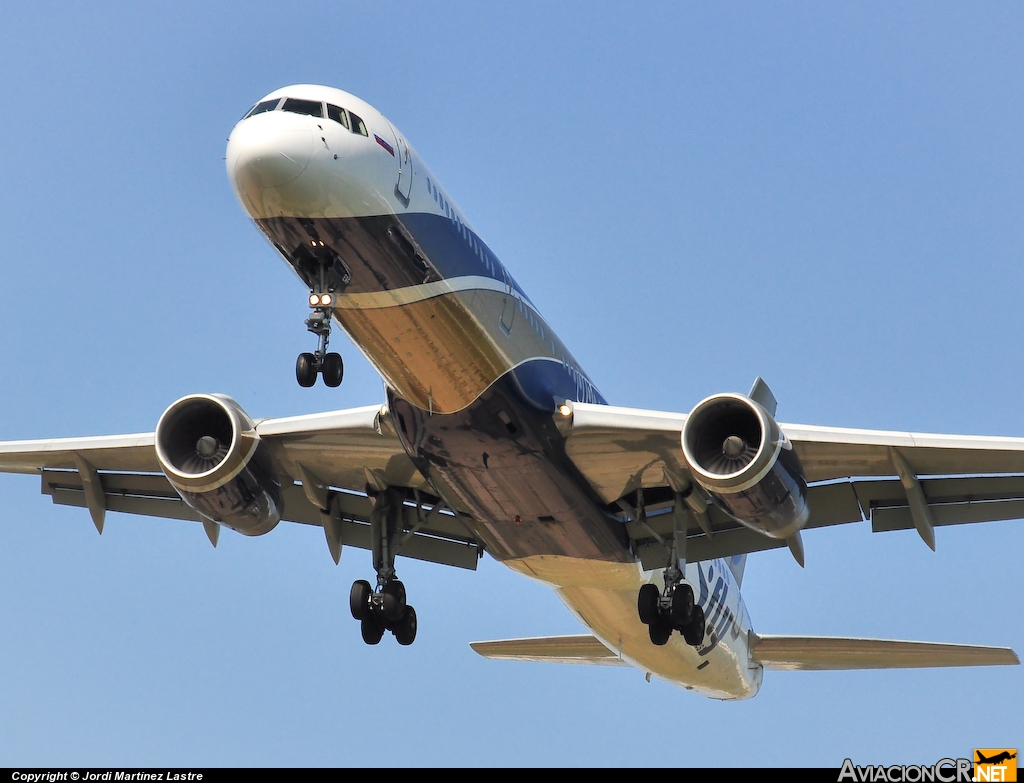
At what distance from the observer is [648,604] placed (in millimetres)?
22484

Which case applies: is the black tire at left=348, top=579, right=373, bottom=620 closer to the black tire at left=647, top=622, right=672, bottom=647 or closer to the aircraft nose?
the black tire at left=647, top=622, right=672, bottom=647

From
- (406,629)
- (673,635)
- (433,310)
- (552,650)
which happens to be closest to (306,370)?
(433,310)

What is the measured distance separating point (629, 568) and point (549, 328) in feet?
15.0

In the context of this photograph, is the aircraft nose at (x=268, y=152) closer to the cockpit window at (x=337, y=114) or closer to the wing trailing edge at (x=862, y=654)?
the cockpit window at (x=337, y=114)

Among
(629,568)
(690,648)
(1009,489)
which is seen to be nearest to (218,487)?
(629,568)

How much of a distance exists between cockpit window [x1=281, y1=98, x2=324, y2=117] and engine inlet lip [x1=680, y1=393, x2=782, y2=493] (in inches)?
256

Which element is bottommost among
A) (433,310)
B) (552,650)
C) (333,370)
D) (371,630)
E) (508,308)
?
(371,630)

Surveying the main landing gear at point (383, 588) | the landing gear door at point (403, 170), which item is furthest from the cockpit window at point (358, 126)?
the main landing gear at point (383, 588)

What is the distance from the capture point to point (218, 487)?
2062cm

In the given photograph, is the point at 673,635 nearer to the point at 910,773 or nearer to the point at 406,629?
the point at 406,629

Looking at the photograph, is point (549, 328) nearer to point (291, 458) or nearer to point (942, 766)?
point (291, 458)

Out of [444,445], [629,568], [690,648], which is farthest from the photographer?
[690,648]

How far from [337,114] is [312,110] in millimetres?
325

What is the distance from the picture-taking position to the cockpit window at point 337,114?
17547 mm
